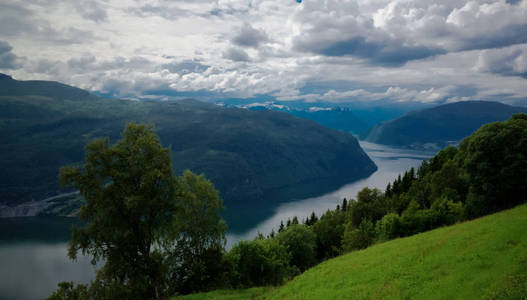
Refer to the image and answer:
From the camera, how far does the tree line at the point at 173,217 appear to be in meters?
23.0

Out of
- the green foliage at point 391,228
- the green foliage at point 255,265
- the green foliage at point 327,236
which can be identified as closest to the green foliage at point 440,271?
the green foliage at point 255,265

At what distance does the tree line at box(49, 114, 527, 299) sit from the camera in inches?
904

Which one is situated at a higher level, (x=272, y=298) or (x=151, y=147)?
(x=151, y=147)

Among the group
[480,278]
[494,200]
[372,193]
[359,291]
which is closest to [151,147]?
[359,291]

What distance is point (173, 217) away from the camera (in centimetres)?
2545

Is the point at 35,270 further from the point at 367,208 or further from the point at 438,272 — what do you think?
the point at 438,272

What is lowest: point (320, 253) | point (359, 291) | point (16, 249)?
point (16, 249)

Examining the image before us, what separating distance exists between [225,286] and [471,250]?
21.9 meters

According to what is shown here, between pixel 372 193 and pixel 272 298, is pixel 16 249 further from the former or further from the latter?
pixel 272 298

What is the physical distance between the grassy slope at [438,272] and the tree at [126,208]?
5126mm

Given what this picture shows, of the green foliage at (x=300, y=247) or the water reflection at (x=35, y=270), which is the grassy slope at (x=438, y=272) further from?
the water reflection at (x=35, y=270)

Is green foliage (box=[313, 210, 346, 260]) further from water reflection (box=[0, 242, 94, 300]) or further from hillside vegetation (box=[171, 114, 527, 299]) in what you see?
water reflection (box=[0, 242, 94, 300])

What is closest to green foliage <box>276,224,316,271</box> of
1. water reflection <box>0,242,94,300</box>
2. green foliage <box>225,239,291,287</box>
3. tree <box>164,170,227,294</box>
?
green foliage <box>225,239,291,287</box>

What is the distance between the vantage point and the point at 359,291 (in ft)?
58.4
